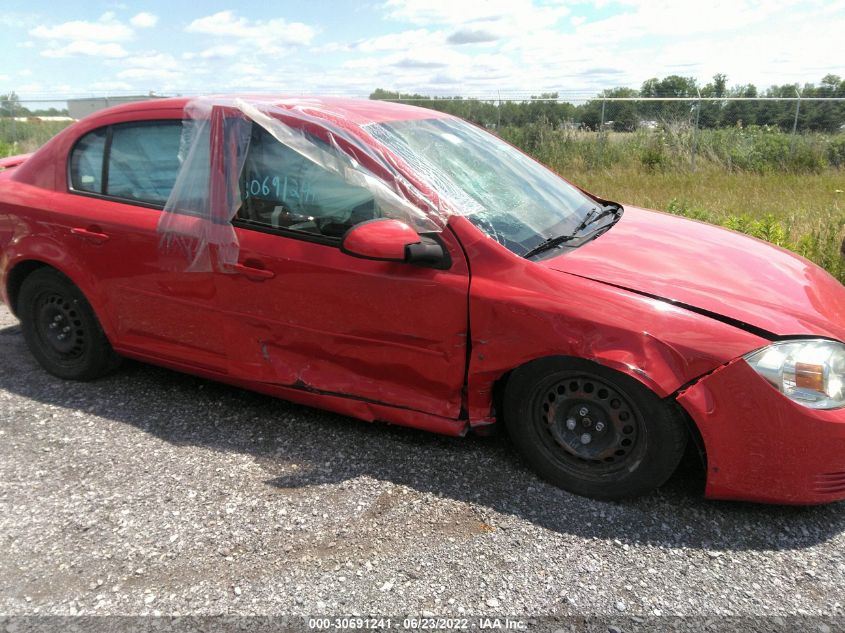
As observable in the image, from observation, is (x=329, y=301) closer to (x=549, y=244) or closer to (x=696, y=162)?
(x=549, y=244)

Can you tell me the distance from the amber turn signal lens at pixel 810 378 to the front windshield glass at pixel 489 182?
1185 millimetres

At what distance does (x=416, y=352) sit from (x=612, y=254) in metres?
1.00

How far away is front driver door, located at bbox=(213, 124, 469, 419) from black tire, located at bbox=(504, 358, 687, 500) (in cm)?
33

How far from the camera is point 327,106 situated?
3.39 metres

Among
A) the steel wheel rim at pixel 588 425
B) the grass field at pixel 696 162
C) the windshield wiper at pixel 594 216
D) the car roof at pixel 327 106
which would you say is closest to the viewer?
the steel wheel rim at pixel 588 425

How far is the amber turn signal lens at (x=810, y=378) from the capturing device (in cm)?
248

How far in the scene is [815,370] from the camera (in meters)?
2.49

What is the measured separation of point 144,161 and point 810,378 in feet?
11.2

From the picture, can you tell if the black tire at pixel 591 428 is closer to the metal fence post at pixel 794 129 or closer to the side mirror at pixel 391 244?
the side mirror at pixel 391 244

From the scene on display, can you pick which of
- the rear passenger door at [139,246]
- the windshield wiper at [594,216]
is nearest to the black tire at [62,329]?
the rear passenger door at [139,246]

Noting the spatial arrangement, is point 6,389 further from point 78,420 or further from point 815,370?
point 815,370

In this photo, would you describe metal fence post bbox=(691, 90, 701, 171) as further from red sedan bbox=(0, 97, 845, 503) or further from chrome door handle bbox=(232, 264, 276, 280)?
chrome door handle bbox=(232, 264, 276, 280)

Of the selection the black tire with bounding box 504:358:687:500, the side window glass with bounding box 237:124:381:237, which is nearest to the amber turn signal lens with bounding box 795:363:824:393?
the black tire with bounding box 504:358:687:500

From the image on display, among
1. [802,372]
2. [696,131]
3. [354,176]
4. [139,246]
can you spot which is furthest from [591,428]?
[696,131]
